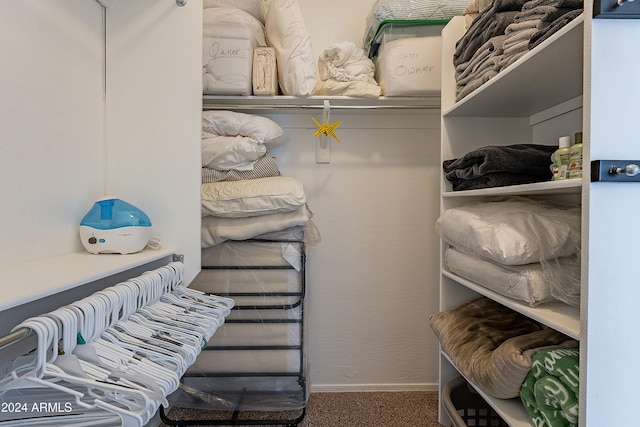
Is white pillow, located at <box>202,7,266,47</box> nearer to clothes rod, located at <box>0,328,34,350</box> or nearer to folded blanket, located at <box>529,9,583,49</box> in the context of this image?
folded blanket, located at <box>529,9,583,49</box>

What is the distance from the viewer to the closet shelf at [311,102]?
1.57 m

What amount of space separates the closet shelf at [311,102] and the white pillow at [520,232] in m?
0.64

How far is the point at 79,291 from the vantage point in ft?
3.10

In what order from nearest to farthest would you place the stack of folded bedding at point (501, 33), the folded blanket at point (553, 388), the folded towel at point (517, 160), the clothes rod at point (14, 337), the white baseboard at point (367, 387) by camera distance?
the clothes rod at point (14, 337), the folded blanket at point (553, 388), the stack of folded bedding at point (501, 33), the folded towel at point (517, 160), the white baseboard at point (367, 387)

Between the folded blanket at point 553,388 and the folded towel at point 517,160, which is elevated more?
the folded towel at point 517,160

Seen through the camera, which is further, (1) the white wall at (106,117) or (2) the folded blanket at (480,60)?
(2) the folded blanket at (480,60)

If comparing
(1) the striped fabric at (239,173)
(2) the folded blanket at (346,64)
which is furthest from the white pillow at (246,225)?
(2) the folded blanket at (346,64)

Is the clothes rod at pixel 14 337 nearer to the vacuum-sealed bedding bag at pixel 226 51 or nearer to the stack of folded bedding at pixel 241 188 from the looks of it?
the stack of folded bedding at pixel 241 188

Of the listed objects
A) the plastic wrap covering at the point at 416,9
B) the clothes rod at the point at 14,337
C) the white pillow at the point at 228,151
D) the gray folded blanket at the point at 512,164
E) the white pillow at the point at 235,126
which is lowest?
the clothes rod at the point at 14,337

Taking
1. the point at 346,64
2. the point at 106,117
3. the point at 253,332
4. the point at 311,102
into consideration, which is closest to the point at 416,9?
the point at 346,64

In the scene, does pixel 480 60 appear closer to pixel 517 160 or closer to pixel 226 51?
pixel 517 160

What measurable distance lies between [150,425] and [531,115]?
1.95m

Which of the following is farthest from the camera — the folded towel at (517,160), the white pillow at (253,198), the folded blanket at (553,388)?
the white pillow at (253,198)

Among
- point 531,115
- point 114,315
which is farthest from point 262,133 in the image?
point 531,115
